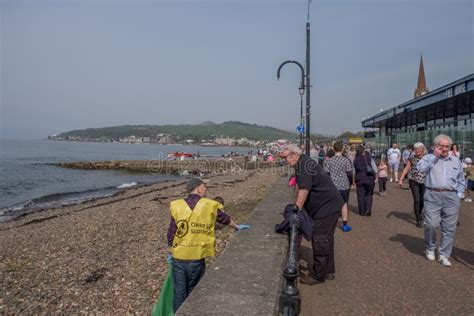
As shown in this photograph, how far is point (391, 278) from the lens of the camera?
466 centimetres

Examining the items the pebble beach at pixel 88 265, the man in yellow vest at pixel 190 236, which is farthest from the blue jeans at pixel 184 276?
the pebble beach at pixel 88 265

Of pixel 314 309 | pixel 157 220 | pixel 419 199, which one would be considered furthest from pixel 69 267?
pixel 419 199

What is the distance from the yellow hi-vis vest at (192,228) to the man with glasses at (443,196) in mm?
3619

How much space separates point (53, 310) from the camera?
497 cm

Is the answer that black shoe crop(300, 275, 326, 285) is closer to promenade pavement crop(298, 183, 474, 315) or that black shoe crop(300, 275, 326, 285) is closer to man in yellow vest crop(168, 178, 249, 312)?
promenade pavement crop(298, 183, 474, 315)

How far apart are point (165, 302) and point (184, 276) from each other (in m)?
0.32

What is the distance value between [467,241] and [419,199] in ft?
4.61

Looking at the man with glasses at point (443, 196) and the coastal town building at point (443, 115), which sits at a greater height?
the coastal town building at point (443, 115)

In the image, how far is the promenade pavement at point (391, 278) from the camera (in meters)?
3.90

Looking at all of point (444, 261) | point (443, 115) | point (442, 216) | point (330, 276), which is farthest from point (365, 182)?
point (443, 115)

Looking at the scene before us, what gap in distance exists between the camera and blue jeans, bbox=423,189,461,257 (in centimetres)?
514

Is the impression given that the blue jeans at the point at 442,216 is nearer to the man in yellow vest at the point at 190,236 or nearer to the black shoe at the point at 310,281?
the black shoe at the point at 310,281

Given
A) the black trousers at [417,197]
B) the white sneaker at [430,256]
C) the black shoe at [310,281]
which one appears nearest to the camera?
the black shoe at [310,281]

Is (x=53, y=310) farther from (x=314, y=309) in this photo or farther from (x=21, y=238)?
(x=21, y=238)
